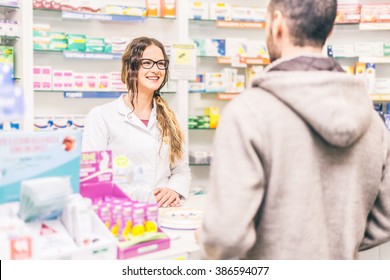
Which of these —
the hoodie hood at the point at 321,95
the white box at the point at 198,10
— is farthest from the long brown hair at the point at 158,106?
the hoodie hood at the point at 321,95

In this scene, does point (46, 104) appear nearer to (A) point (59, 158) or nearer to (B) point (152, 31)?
(B) point (152, 31)

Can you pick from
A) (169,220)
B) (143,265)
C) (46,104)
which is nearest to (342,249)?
(143,265)

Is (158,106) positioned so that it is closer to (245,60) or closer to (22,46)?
(22,46)

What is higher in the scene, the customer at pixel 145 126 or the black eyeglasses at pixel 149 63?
the black eyeglasses at pixel 149 63

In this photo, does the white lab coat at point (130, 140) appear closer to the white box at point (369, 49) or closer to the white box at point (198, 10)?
the white box at point (198, 10)

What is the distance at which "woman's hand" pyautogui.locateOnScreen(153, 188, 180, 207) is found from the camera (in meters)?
2.71

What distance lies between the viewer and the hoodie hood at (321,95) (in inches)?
57.2

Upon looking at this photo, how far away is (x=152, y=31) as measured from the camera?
15.8ft

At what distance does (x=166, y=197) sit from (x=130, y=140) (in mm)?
534

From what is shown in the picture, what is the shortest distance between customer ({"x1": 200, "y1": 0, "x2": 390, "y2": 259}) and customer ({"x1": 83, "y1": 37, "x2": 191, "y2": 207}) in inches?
58.1

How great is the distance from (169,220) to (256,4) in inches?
134

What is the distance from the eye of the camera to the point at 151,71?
322 cm

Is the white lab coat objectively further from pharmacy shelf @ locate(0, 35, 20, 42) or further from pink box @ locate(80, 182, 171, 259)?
pharmacy shelf @ locate(0, 35, 20, 42)

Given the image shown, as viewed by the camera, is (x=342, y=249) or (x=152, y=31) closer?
(x=342, y=249)
